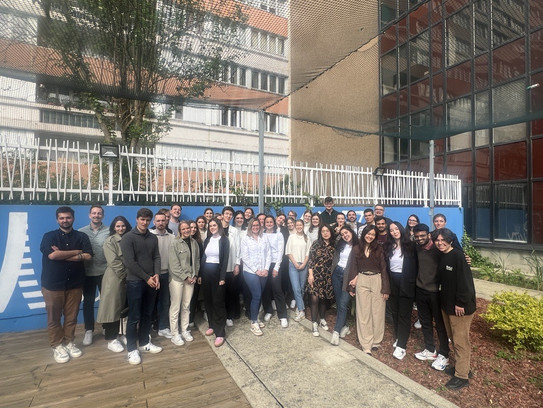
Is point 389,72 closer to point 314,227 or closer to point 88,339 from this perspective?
point 314,227

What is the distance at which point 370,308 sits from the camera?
3.82 m

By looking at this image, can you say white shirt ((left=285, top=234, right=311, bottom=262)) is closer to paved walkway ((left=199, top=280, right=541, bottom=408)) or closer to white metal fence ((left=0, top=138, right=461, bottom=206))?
paved walkway ((left=199, top=280, right=541, bottom=408))

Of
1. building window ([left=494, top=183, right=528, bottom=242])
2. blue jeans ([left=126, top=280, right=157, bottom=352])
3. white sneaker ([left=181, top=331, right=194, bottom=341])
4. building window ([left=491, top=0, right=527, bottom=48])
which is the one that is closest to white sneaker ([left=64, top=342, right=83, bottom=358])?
blue jeans ([left=126, top=280, right=157, bottom=352])

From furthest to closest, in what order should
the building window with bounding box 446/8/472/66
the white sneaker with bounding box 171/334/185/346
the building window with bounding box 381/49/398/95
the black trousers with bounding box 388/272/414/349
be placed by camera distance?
the building window with bounding box 381/49/398/95 → the building window with bounding box 446/8/472/66 → the white sneaker with bounding box 171/334/185/346 → the black trousers with bounding box 388/272/414/349

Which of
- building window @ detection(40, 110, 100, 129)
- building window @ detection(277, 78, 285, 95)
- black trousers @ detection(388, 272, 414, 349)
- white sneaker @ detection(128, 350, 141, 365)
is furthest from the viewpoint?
building window @ detection(40, 110, 100, 129)

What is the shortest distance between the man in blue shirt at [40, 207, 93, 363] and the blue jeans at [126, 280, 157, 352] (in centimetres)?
→ 67

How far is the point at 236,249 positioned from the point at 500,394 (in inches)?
131

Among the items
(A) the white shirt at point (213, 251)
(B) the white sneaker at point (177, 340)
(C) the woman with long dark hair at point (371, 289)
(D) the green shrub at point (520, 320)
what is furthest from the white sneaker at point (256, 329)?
(D) the green shrub at point (520, 320)

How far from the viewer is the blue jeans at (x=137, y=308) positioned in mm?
3459

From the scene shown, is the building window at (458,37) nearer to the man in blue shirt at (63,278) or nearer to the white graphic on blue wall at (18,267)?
the man in blue shirt at (63,278)

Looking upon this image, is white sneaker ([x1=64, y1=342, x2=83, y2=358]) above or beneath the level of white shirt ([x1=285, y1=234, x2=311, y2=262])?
beneath

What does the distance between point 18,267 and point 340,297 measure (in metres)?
4.47

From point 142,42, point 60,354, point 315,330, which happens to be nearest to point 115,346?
point 60,354

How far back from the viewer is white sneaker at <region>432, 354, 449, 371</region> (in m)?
3.27
